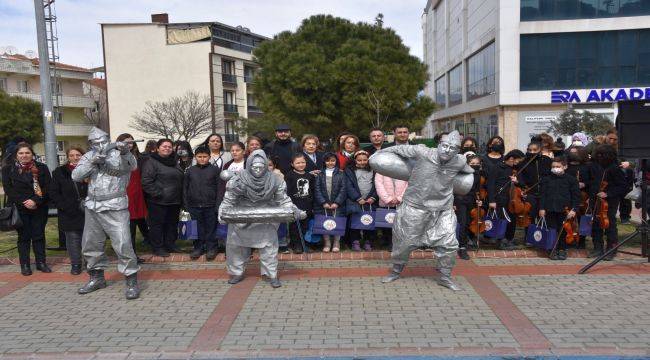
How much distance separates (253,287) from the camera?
619cm

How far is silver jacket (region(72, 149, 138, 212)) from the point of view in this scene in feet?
19.0

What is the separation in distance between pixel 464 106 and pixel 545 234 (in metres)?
30.1

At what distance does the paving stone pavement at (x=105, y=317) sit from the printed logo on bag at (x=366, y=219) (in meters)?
2.24

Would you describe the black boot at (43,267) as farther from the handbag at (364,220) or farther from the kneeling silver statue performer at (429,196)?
the kneeling silver statue performer at (429,196)

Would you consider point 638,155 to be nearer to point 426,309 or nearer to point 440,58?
point 426,309

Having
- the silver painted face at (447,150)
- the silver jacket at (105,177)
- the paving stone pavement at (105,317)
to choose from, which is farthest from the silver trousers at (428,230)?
the silver jacket at (105,177)

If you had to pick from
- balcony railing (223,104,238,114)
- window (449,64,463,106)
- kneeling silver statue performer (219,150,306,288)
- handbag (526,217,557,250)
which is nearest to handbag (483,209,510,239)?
handbag (526,217,557,250)

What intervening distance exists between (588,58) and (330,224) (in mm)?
23146

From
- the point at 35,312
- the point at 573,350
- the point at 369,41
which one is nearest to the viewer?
the point at 573,350

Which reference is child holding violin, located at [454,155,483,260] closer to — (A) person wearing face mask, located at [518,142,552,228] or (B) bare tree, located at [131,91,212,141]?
(A) person wearing face mask, located at [518,142,552,228]

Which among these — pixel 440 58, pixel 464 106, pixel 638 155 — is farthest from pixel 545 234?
pixel 440 58

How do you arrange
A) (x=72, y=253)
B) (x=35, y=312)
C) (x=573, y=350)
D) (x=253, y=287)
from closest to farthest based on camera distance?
1. (x=573, y=350)
2. (x=35, y=312)
3. (x=253, y=287)
4. (x=72, y=253)

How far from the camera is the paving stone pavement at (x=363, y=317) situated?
179 inches

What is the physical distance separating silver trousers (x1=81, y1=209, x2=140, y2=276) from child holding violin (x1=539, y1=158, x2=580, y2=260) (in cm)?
527
